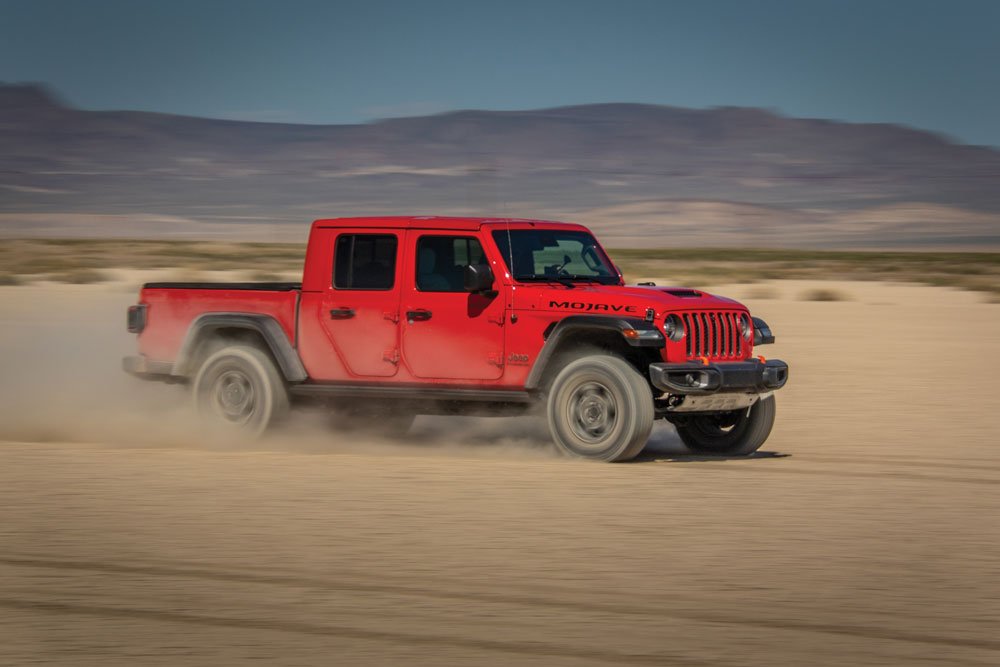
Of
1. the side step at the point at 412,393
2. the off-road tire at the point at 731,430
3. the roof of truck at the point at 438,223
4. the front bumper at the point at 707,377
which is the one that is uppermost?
the roof of truck at the point at 438,223

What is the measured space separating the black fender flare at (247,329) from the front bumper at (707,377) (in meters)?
2.92

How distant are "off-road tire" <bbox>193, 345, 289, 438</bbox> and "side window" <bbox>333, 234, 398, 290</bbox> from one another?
A: 3.02 feet

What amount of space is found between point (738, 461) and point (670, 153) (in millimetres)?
186418

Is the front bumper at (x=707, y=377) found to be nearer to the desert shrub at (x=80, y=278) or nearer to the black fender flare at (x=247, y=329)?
the black fender flare at (x=247, y=329)

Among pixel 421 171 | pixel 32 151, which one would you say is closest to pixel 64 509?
pixel 421 171

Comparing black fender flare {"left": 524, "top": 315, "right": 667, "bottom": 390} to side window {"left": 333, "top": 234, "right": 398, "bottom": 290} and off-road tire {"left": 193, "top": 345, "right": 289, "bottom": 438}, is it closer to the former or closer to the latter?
side window {"left": 333, "top": 234, "right": 398, "bottom": 290}

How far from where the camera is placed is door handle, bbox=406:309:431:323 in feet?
37.3

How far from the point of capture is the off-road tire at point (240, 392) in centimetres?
1202

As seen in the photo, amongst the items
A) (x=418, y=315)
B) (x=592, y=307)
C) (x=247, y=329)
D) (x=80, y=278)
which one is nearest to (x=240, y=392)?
(x=247, y=329)

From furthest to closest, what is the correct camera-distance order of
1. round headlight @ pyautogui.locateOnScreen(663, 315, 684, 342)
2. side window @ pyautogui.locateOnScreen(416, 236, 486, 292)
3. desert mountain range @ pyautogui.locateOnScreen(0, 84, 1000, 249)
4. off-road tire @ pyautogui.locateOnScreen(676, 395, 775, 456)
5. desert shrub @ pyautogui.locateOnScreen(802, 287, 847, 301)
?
desert mountain range @ pyautogui.locateOnScreen(0, 84, 1000, 249) → desert shrub @ pyautogui.locateOnScreen(802, 287, 847, 301) → off-road tire @ pyautogui.locateOnScreen(676, 395, 775, 456) → side window @ pyautogui.locateOnScreen(416, 236, 486, 292) → round headlight @ pyautogui.locateOnScreen(663, 315, 684, 342)

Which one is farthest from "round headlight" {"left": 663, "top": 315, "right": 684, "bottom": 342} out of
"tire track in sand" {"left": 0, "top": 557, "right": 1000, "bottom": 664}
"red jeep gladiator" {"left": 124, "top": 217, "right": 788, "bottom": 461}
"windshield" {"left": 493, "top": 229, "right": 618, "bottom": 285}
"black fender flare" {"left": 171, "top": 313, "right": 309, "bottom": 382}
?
"tire track in sand" {"left": 0, "top": 557, "right": 1000, "bottom": 664}

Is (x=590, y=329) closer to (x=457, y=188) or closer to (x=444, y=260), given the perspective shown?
(x=444, y=260)

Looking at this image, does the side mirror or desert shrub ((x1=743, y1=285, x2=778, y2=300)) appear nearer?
the side mirror

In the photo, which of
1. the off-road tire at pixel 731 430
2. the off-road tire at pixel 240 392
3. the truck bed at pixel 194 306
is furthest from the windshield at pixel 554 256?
the off-road tire at pixel 240 392
